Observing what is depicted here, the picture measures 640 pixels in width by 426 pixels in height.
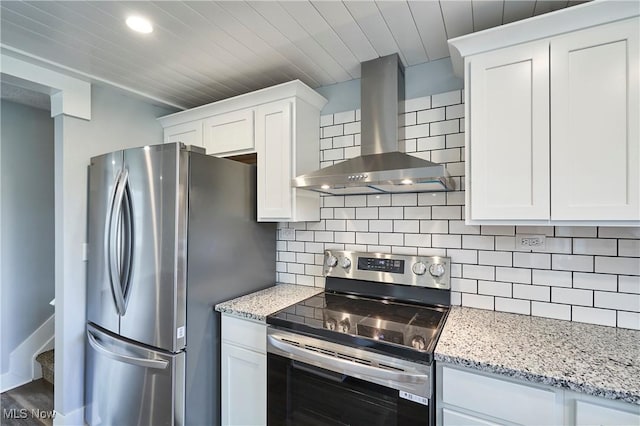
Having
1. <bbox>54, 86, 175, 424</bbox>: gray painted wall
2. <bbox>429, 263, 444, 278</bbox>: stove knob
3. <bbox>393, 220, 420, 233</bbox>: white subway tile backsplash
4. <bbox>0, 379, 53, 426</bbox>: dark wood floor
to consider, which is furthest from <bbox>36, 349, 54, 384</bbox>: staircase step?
<bbox>429, 263, 444, 278</bbox>: stove knob

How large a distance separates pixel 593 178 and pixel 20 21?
267 centimetres

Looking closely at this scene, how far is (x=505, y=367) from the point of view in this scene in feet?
3.65

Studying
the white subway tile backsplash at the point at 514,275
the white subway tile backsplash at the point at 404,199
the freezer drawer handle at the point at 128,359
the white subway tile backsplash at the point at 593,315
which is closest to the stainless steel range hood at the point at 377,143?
the white subway tile backsplash at the point at 404,199

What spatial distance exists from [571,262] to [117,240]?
8.12 ft

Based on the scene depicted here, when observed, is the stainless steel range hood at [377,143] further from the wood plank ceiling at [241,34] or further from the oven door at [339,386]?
the oven door at [339,386]

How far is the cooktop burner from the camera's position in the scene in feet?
4.50

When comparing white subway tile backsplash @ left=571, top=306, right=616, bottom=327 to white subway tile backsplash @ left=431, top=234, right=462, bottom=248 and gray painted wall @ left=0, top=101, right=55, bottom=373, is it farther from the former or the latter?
gray painted wall @ left=0, top=101, right=55, bottom=373

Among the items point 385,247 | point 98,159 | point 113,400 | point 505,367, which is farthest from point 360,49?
point 113,400

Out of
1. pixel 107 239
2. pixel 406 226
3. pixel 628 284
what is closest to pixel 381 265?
pixel 406 226

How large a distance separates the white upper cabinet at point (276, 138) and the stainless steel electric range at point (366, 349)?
0.61m

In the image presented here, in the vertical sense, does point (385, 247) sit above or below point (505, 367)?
above

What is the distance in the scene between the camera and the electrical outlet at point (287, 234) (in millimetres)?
2434

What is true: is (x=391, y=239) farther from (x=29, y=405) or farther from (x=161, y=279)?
(x=29, y=405)

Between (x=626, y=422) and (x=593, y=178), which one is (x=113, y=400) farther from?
(x=593, y=178)
